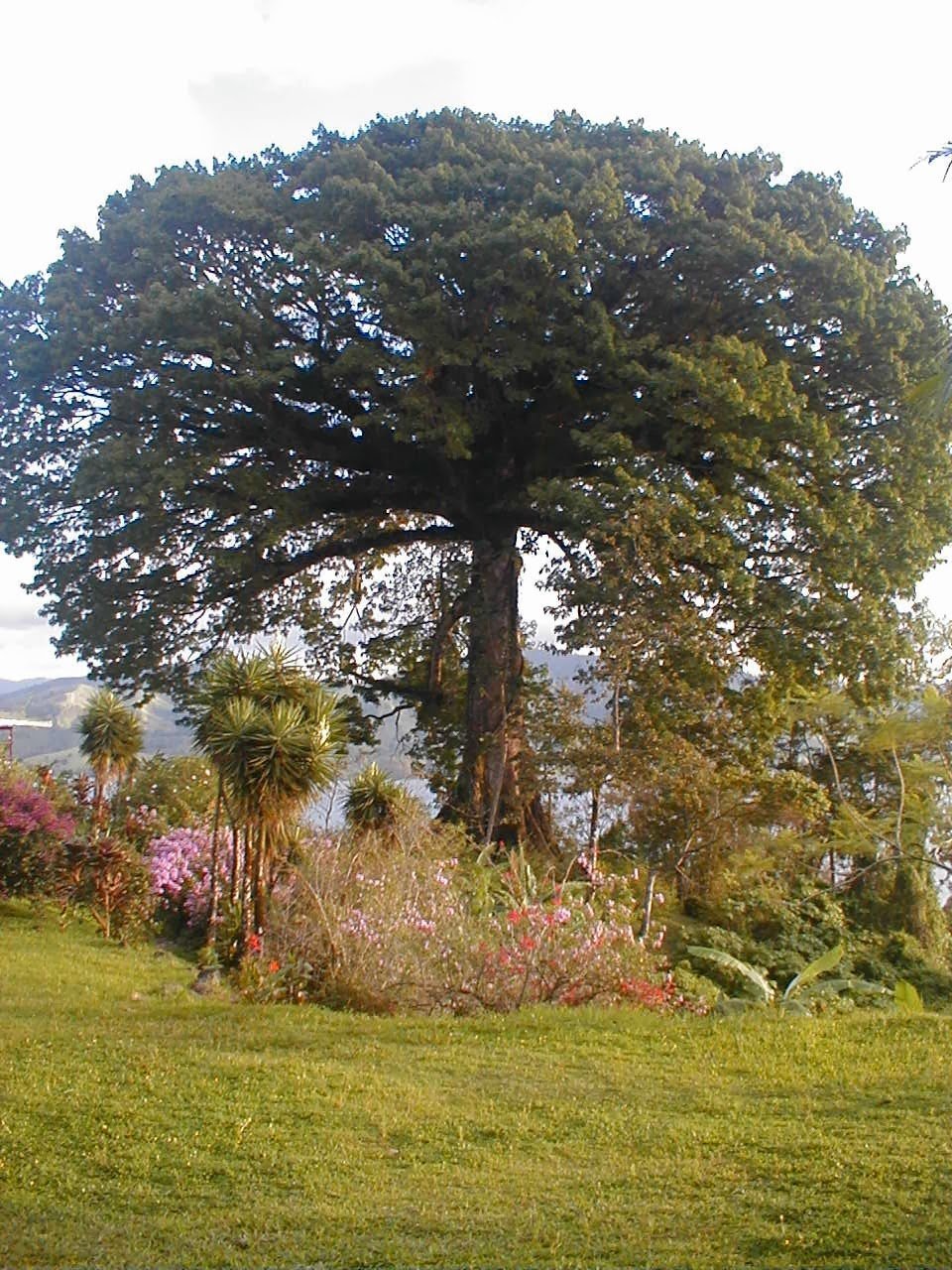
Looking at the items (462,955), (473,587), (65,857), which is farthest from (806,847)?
(65,857)

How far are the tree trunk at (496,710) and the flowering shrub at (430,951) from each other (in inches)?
242

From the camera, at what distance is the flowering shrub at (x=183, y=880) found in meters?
15.1

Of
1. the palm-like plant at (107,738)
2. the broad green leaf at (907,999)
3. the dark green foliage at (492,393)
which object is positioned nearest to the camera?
the broad green leaf at (907,999)

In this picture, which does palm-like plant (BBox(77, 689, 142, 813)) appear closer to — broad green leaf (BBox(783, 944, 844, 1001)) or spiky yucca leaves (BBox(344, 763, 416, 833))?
spiky yucca leaves (BBox(344, 763, 416, 833))

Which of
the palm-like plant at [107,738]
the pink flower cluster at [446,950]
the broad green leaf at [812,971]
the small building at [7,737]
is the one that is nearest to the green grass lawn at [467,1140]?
the pink flower cluster at [446,950]

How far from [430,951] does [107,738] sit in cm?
928

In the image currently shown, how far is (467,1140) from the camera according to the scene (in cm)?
632

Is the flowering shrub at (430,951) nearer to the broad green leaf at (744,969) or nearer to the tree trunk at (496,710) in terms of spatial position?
the broad green leaf at (744,969)

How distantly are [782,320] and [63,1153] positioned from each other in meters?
15.7

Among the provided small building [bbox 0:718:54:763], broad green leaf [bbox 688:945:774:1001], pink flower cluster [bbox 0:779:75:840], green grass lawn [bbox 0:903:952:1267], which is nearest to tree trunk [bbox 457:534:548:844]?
broad green leaf [bbox 688:945:774:1001]

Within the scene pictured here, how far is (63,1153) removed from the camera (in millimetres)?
6035

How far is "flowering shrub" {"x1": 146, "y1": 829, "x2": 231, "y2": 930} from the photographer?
1509 cm

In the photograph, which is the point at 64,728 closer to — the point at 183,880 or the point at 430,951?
the point at 183,880

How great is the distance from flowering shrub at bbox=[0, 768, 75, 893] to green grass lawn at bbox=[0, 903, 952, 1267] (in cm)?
558
